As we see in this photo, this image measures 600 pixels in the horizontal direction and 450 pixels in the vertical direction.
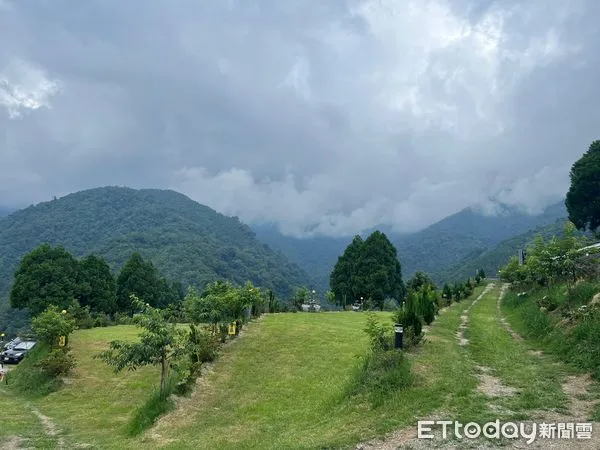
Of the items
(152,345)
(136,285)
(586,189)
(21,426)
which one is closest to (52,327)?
(21,426)

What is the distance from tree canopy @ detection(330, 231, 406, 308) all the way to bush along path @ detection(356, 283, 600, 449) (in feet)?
119

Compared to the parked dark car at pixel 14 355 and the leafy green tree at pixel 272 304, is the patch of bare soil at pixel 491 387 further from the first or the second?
the parked dark car at pixel 14 355

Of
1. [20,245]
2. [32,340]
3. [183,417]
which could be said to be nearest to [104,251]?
[20,245]

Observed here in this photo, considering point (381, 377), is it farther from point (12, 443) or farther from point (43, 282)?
point (43, 282)

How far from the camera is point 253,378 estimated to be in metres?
17.8

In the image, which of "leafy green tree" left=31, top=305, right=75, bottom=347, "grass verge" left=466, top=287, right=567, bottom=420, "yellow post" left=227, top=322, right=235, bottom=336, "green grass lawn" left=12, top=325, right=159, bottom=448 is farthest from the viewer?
"leafy green tree" left=31, top=305, right=75, bottom=347

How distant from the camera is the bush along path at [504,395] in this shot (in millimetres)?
8938

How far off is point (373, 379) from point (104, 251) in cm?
12988

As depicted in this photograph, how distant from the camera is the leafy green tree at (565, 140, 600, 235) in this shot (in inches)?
1897

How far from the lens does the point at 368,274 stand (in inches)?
2207

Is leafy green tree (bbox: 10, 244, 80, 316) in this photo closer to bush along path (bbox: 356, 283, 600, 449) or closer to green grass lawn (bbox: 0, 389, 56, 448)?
green grass lawn (bbox: 0, 389, 56, 448)

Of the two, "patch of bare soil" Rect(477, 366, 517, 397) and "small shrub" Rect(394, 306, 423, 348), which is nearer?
"patch of bare soil" Rect(477, 366, 517, 397)

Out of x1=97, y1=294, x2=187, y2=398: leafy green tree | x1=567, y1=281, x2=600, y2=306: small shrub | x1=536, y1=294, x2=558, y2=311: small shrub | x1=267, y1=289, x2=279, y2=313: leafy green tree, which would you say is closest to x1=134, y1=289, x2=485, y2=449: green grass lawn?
x1=97, y1=294, x2=187, y2=398: leafy green tree

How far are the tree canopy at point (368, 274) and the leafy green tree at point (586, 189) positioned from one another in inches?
807
